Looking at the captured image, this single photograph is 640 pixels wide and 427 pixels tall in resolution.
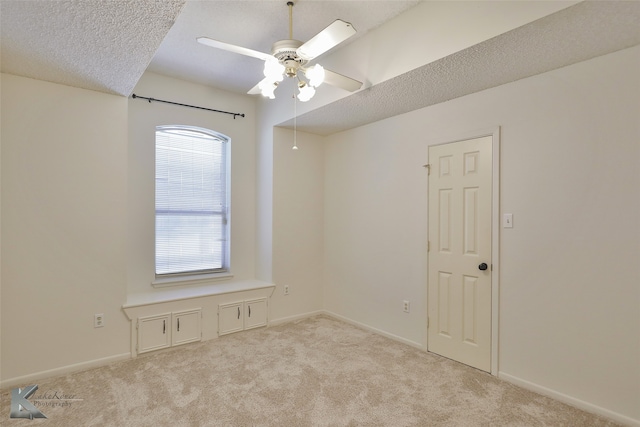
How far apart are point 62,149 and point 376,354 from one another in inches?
133

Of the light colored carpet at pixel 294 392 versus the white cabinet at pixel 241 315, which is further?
the white cabinet at pixel 241 315

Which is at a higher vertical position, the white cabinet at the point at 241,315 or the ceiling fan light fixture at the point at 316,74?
the ceiling fan light fixture at the point at 316,74

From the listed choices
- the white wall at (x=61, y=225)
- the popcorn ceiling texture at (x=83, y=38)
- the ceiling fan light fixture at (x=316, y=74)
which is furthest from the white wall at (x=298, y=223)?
the ceiling fan light fixture at (x=316, y=74)

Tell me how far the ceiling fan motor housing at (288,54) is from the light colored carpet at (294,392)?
92.1 inches

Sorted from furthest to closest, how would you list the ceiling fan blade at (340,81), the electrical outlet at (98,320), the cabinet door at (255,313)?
the cabinet door at (255,313)
the electrical outlet at (98,320)
the ceiling fan blade at (340,81)

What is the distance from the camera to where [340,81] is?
2.42m

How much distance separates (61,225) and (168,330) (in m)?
1.37

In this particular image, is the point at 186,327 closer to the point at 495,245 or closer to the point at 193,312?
the point at 193,312

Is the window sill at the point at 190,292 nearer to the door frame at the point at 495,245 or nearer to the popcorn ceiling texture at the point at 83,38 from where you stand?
the popcorn ceiling texture at the point at 83,38

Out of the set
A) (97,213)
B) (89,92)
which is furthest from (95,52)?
(97,213)

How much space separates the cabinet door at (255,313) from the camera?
3.82 metres

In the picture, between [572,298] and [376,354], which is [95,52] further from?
[572,298]

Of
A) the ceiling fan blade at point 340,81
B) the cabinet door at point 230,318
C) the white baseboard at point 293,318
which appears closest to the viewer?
the ceiling fan blade at point 340,81

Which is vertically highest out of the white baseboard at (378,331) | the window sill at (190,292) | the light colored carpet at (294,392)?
the window sill at (190,292)
